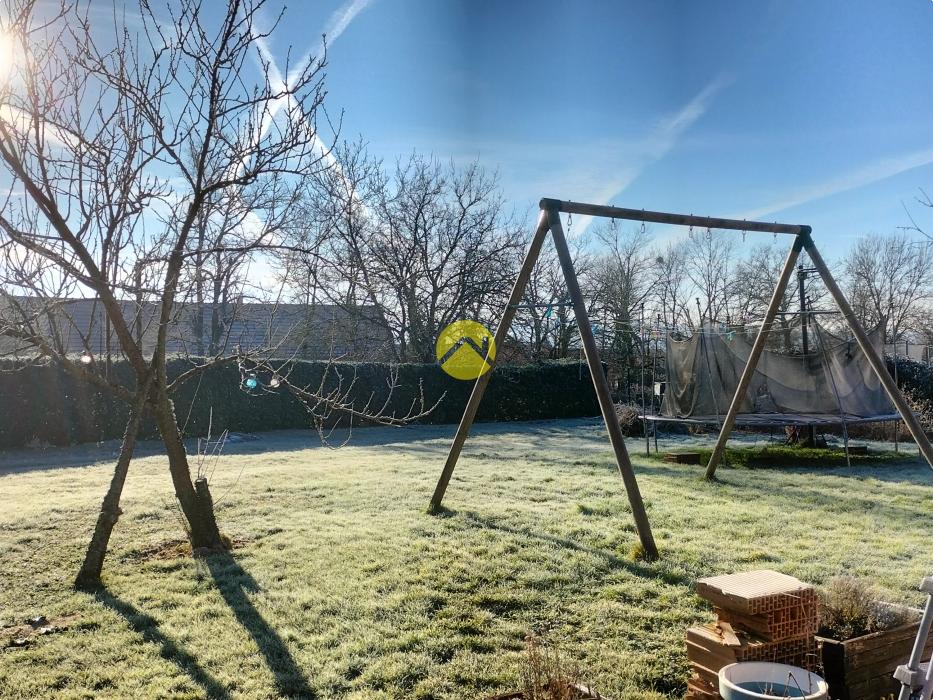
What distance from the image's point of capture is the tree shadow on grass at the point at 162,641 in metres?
3.07

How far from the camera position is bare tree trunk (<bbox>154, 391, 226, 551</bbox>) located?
4.98m

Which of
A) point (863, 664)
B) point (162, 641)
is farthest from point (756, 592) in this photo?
point (162, 641)

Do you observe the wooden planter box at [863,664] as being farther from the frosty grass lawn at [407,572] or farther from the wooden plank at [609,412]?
the wooden plank at [609,412]

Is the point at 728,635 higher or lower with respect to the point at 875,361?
lower

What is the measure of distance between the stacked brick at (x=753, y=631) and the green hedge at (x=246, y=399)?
6.14 meters

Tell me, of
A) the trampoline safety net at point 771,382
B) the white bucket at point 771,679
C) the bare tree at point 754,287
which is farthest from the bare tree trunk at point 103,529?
the bare tree at point 754,287

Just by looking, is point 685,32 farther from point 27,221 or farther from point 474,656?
point 27,221

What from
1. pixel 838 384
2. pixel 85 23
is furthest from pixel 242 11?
pixel 838 384

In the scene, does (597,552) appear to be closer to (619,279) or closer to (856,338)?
(856,338)

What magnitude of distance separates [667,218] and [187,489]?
4.41 meters

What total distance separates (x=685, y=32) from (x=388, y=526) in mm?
4378

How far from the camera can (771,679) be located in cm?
223

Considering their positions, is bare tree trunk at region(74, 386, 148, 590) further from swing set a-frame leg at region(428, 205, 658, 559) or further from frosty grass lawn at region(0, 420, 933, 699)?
swing set a-frame leg at region(428, 205, 658, 559)

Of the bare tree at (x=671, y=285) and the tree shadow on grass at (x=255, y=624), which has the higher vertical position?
the bare tree at (x=671, y=285)
